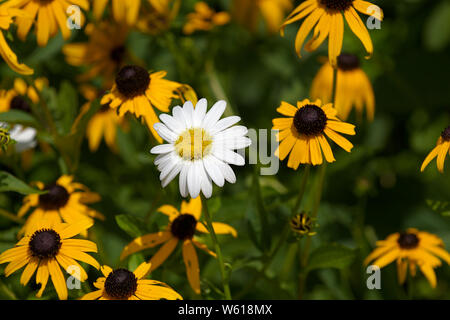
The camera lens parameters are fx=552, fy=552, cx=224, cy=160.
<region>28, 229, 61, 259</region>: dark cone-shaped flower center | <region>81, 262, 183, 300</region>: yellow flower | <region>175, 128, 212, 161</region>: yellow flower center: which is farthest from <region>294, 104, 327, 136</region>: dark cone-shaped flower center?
<region>28, 229, 61, 259</region>: dark cone-shaped flower center

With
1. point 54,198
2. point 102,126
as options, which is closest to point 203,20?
point 102,126

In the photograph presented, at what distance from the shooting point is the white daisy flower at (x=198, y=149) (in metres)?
1.18

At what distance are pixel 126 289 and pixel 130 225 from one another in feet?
1.05

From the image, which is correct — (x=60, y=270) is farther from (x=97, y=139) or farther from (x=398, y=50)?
(x=398, y=50)

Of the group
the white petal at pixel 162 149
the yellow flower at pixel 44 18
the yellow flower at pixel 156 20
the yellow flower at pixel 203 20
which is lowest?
the white petal at pixel 162 149

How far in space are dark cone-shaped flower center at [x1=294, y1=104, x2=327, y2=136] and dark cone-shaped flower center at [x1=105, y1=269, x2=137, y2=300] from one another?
0.54 metres

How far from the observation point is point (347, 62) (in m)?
2.20

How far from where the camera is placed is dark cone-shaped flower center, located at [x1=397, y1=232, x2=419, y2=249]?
166 centimetres

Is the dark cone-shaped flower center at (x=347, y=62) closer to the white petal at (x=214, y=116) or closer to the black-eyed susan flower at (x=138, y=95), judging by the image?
the black-eyed susan flower at (x=138, y=95)

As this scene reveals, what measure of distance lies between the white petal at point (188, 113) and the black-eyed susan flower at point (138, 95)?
0.63ft

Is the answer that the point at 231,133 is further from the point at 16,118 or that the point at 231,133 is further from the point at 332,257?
the point at 16,118

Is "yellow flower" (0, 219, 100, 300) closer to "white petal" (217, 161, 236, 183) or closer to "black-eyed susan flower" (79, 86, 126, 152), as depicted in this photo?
"white petal" (217, 161, 236, 183)

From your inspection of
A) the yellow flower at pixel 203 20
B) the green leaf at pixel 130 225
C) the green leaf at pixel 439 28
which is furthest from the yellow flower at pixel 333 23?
the green leaf at pixel 439 28

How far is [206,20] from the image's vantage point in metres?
2.44
